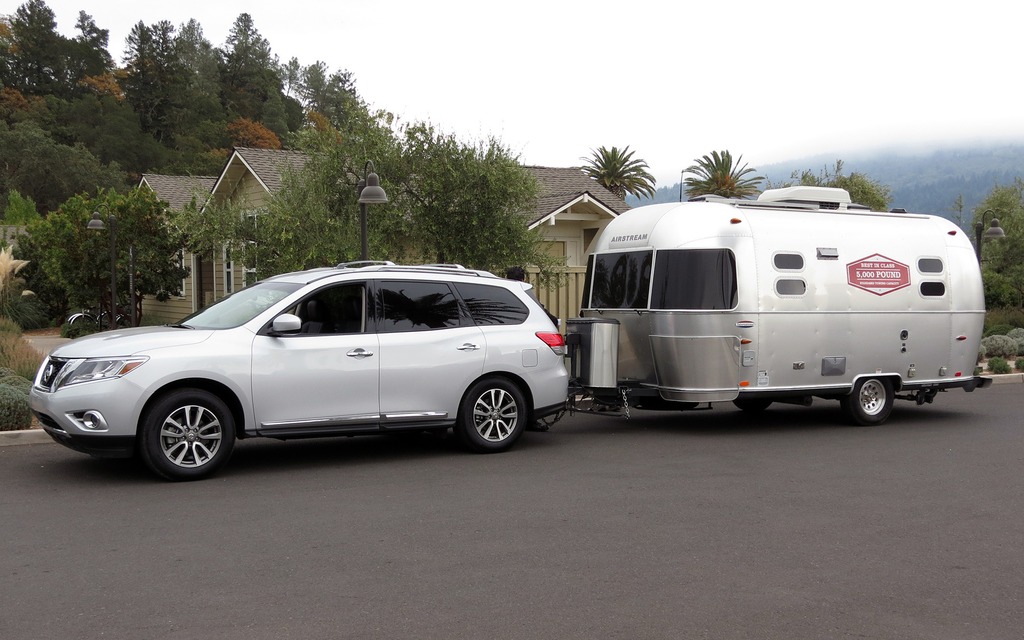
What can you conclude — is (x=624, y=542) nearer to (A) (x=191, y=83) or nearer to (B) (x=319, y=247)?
(B) (x=319, y=247)

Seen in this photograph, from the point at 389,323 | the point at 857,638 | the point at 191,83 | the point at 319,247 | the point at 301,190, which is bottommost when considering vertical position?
the point at 857,638

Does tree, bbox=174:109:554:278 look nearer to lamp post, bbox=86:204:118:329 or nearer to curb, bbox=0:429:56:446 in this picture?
curb, bbox=0:429:56:446

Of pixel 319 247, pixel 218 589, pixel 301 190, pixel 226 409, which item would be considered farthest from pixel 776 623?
pixel 301 190

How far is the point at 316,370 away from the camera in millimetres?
A: 9086

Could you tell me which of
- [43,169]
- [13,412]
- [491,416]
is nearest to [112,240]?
[13,412]

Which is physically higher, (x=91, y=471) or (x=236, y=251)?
(x=236, y=251)

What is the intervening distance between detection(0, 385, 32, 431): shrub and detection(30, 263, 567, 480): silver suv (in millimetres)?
2153

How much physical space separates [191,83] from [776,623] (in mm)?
95063

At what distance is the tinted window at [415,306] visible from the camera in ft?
31.9

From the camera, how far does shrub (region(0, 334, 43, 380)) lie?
13.5 meters

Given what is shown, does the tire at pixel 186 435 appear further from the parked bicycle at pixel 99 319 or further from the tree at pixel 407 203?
the parked bicycle at pixel 99 319

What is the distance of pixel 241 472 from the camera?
9117 mm

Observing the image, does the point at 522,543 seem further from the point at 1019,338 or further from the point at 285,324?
the point at 1019,338

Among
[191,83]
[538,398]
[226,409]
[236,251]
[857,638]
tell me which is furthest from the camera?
[191,83]
